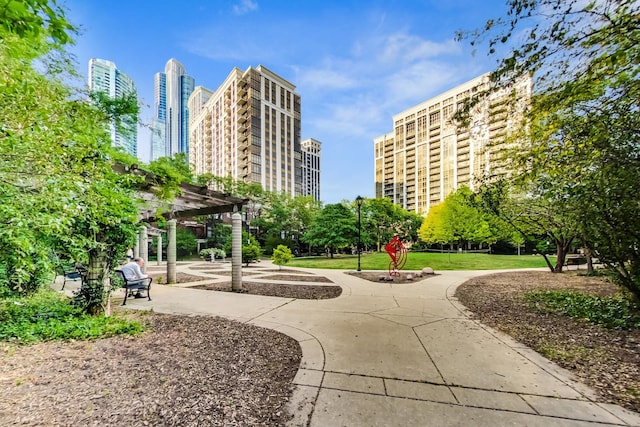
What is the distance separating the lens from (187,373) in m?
3.03

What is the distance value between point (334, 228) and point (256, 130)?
51127 mm

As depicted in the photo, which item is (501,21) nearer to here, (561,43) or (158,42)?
(561,43)

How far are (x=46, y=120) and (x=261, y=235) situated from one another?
126ft

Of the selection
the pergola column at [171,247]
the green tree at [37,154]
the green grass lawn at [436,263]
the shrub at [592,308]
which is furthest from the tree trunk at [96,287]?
the green grass lawn at [436,263]

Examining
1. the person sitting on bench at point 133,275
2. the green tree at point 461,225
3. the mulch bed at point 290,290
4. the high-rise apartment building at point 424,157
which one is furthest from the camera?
the high-rise apartment building at point 424,157

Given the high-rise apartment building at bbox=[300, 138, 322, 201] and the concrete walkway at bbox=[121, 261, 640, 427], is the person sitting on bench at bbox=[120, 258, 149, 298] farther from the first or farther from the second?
the high-rise apartment building at bbox=[300, 138, 322, 201]

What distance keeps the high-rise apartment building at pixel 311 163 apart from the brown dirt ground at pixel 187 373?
360ft

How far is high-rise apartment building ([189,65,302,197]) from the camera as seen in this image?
69188 millimetres

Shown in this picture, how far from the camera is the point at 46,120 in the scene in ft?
10.2

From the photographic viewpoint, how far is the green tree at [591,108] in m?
3.52

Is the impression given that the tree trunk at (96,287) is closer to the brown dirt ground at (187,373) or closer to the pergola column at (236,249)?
the brown dirt ground at (187,373)

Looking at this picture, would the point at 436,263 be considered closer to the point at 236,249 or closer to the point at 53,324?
the point at 236,249

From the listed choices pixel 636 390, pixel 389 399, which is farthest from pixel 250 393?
pixel 636 390

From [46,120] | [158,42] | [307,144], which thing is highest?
[307,144]
